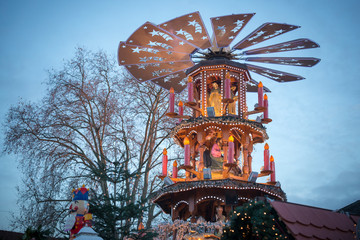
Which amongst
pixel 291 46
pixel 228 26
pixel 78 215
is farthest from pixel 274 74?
pixel 78 215

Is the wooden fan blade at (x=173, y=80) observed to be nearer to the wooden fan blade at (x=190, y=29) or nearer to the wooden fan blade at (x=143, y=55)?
the wooden fan blade at (x=143, y=55)

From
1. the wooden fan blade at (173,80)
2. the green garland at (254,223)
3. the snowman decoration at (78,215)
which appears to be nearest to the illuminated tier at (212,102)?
the wooden fan blade at (173,80)

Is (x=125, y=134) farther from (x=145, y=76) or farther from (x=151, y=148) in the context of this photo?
(x=145, y=76)

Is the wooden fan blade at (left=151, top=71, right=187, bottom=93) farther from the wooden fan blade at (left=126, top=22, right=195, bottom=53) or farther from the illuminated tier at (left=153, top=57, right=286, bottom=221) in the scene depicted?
the wooden fan blade at (left=126, top=22, right=195, bottom=53)

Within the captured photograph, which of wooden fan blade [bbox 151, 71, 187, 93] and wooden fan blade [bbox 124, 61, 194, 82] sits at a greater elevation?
wooden fan blade [bbox 151, 71, 187, 93]

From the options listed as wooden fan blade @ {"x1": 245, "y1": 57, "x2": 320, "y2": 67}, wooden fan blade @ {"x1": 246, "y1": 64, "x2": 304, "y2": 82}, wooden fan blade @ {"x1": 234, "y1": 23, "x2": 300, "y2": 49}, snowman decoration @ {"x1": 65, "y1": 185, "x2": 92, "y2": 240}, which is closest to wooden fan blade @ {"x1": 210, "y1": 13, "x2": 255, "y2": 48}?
wooden fan blade @ {"x1": 234, "y1": 23, "x2": 300, "y2": 49}

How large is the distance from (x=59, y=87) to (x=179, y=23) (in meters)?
9.19

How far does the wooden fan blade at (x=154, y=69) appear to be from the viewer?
21562mm

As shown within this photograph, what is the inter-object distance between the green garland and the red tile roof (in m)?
0.39

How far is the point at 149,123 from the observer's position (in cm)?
2695

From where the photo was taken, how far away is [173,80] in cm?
2395

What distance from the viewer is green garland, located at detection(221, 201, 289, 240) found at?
1055 cm

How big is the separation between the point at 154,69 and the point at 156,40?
8.73 ft

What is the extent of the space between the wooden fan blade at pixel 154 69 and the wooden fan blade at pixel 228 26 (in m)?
3.39
